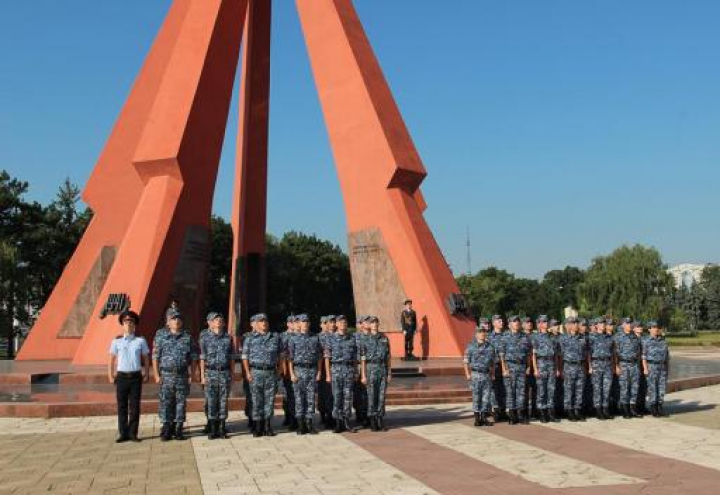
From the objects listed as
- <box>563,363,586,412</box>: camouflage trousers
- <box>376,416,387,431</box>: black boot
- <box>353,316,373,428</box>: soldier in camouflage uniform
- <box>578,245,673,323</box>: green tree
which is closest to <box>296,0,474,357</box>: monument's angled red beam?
<box>563,363,586,412</box>: camouflage trousers

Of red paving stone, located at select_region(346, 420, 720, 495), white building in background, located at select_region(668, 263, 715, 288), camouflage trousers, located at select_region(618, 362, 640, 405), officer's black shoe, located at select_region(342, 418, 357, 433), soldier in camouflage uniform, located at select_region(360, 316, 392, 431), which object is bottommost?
red paving stone, located at select_region(346, 420, 720, 495)

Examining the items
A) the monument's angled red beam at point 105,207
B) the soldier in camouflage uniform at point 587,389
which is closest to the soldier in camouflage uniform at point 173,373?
the soldier in camouflage uniform at point 587,389

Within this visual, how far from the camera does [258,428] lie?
7293 mm

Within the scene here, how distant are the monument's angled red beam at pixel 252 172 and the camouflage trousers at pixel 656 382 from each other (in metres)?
14.2

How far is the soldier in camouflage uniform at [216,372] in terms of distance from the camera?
716 centimetres

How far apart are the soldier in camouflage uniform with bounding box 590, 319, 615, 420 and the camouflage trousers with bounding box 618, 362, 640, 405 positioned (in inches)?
6.5

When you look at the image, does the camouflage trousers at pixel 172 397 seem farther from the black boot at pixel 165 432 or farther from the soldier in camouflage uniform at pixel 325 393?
the soldier in camouflage uniform at pixel 325 393

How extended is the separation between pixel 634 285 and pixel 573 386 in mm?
40791

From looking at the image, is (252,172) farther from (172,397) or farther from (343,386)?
(172,397)

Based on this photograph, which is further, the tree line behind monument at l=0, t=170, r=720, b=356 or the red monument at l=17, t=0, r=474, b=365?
the tree line behind monument at l=0, t=170, r=720, b=356

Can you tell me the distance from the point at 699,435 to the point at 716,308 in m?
84.5

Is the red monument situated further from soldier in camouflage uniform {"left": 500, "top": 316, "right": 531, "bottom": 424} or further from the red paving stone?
the red paving stone

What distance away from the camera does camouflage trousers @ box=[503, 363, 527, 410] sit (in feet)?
26.8

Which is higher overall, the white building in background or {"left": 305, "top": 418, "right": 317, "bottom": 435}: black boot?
the white building in background
